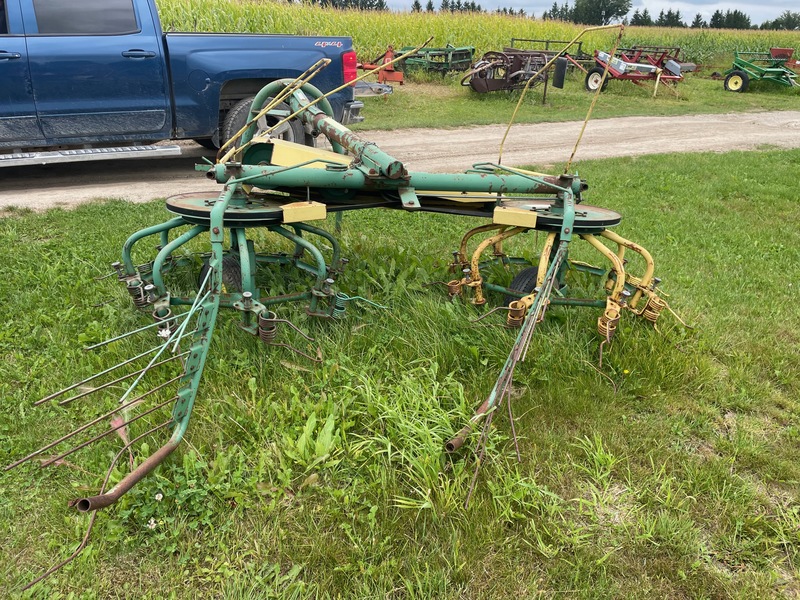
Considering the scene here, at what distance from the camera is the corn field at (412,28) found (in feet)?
46.8

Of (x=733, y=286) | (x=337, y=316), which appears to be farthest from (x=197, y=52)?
(x=733, y=286)

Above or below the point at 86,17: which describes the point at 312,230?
below

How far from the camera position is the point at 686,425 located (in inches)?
115

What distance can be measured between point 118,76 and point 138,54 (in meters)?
0.33

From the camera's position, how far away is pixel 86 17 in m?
6.65

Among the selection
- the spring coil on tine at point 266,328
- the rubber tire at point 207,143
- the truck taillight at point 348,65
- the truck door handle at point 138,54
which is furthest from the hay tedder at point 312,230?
the rubber tire at point 207,143

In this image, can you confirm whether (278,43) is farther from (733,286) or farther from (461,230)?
(733,286)

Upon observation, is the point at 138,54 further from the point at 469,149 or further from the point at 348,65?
the point at 469,149

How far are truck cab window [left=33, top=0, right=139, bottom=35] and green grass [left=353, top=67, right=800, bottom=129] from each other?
5564 mm

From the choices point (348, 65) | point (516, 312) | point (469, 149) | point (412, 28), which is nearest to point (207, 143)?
point (348, 65)

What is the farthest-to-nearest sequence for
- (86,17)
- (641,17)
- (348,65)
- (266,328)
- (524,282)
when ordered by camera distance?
(641,17) < (348,65) < (86,17) < (524,282) < (266,328)

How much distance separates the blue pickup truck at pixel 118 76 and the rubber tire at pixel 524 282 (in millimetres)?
4462

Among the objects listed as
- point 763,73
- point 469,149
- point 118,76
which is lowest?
point 469,149

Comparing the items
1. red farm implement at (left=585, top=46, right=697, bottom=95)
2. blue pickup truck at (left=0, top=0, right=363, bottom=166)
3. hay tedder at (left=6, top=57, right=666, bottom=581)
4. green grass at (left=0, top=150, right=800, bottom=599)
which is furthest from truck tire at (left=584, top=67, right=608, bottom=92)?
hay tedder at (left=6, top=57, right=666, bottom=581)
